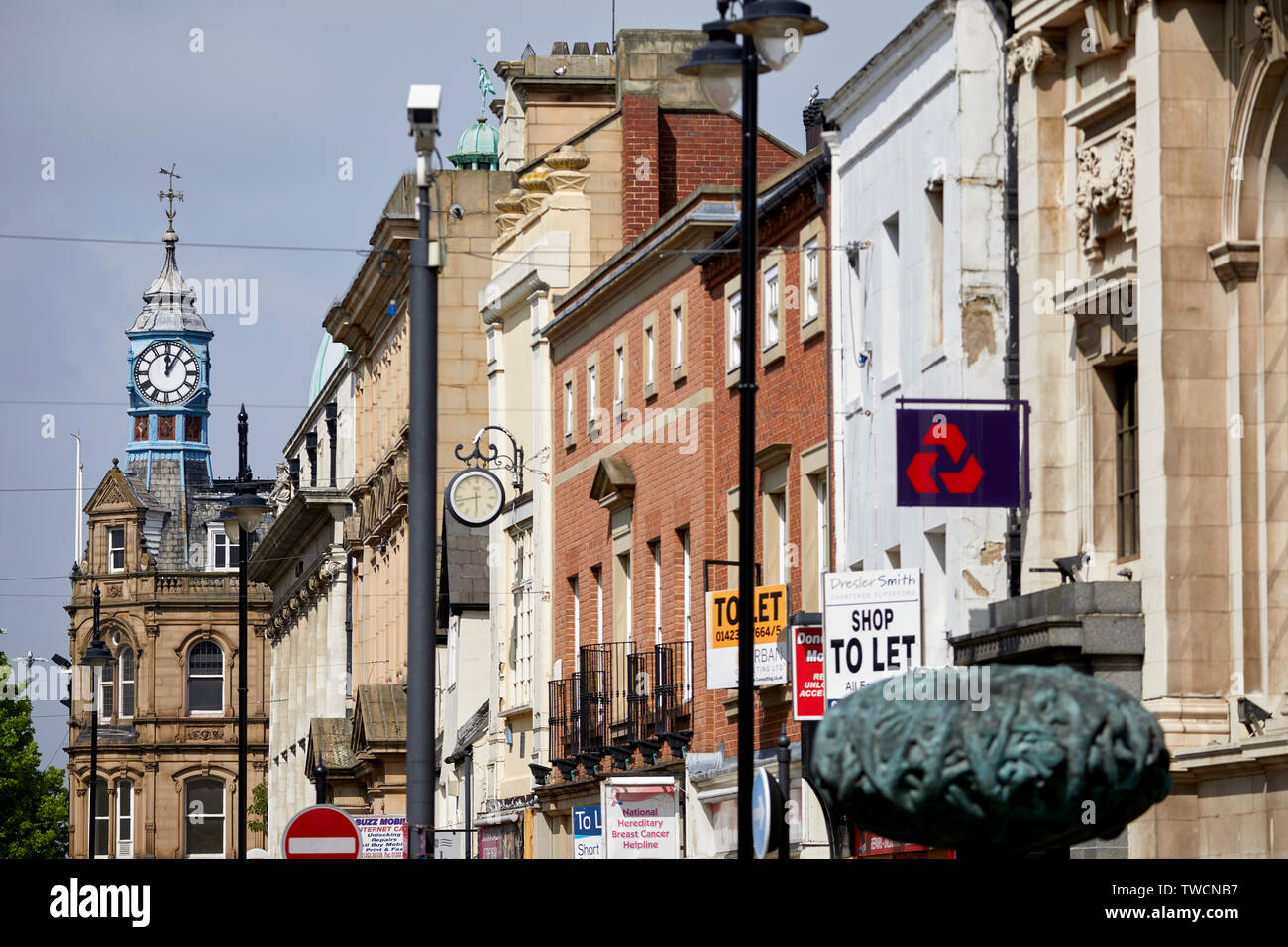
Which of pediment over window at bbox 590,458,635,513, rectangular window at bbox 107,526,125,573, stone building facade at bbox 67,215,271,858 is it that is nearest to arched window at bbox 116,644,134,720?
stone building facade at bbox 67,215,271,858

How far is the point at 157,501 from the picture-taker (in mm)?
129000

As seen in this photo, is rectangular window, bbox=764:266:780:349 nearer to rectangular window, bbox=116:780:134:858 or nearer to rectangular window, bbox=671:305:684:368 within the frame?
rectangular window, bbox=671:305:684:368

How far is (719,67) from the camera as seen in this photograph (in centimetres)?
1917

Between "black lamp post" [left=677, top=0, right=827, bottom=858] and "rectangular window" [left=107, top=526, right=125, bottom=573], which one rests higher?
"rectangular window" [left=107, top=526, right=125, bottom=573]

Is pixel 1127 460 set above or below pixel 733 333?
below

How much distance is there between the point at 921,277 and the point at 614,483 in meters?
13.1

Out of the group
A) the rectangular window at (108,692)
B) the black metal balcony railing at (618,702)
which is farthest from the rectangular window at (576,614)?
the rectangular window at (108,692)

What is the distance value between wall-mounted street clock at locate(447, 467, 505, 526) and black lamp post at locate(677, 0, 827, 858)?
26783 millimetres

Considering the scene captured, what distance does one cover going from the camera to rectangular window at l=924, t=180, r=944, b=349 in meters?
28.0

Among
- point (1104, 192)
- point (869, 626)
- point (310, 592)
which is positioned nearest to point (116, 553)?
point (310, 592)

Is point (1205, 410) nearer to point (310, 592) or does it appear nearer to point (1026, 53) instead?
point (1026, 53)

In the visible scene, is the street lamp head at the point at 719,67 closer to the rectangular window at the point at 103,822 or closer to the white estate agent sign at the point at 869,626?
the white estate agent sign at the point at 869,626

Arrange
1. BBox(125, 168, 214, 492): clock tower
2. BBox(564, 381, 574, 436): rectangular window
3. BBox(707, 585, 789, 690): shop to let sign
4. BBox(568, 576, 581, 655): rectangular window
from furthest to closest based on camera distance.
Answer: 1. BBox(125, 168, 214, 492): clock tower
2. BBox(564, 381, 574, 436): rectangular window
3. BBox(568, 576, 581, 655): rectangular window
4. BBox(707, 585, 789, 690): shop to let sign
